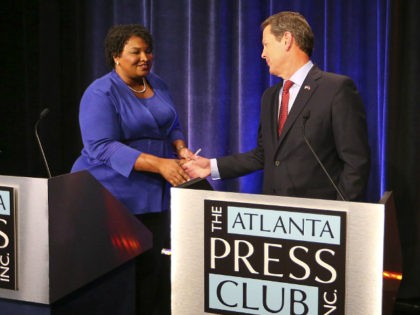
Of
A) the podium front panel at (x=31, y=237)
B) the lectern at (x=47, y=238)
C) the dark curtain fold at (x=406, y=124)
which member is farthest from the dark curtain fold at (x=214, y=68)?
the podium front panel at (x=31, y=237)

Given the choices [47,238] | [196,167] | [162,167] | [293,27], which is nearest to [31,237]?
[47,238]

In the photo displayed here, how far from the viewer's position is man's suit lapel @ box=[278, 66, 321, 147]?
194 centimetres

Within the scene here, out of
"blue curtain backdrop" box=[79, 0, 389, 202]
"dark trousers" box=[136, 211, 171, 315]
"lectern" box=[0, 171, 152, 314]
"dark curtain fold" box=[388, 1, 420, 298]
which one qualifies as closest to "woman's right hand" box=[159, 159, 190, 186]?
"dark trousers" box=[136, 211, 171, 315]

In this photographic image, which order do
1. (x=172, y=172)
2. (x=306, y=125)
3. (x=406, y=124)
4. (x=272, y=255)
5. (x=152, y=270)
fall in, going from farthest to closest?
1. (x=406, y=124)
2. (x=152, y=270)
3. (x=172, y=172)
4. (x=306, y=125)
5. (x=272, y=255)

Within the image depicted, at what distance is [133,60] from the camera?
7.39ft

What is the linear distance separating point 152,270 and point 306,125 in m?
0.81

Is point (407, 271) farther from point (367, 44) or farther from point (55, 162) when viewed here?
point (55, 162)

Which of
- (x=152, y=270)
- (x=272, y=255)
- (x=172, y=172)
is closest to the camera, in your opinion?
(x=272, y=255)

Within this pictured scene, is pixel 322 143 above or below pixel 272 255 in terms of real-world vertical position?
above

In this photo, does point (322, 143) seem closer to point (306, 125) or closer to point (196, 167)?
point (306, 125)

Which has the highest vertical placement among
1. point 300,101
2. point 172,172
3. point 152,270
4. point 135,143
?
point 300,101

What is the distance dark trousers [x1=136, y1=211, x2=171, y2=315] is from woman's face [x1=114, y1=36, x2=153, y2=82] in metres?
0.55

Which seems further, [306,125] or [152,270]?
[152,270]

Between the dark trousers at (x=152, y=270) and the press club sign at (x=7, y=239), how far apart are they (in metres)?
0.63
